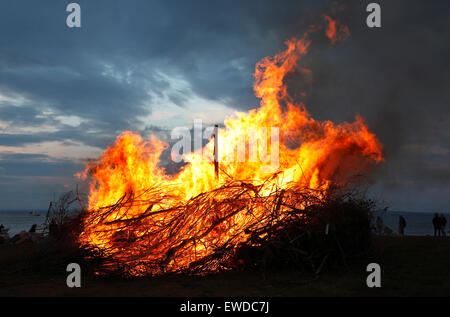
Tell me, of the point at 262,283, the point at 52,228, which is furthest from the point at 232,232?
the point at 52,228

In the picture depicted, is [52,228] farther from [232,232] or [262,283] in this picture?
[262,283]

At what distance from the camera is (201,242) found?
31.1ft

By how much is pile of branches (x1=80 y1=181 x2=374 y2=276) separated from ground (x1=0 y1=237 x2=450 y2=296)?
0.41 metres

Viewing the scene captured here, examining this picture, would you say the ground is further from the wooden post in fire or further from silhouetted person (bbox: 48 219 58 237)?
the wooden post in fire

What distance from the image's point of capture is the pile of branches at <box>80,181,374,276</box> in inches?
369

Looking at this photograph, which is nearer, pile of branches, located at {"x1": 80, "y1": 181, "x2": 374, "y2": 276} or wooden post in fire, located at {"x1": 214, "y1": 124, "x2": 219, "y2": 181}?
pile of branches, located at {"x1": 80, "y1": 181, "x2": 374, "y2": 276}

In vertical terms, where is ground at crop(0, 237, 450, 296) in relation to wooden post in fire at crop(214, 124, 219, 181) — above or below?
below

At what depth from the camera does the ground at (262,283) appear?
24.0ft

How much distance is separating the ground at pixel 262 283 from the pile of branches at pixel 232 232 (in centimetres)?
41

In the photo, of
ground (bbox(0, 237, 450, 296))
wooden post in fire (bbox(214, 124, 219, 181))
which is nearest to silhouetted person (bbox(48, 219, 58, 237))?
ground (bbox(0, 237, 450, 296))

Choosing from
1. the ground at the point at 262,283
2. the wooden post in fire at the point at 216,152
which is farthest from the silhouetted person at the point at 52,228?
the wooden post in fire at the point at 216,152

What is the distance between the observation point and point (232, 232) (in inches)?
399

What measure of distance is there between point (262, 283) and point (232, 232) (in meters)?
2.15
